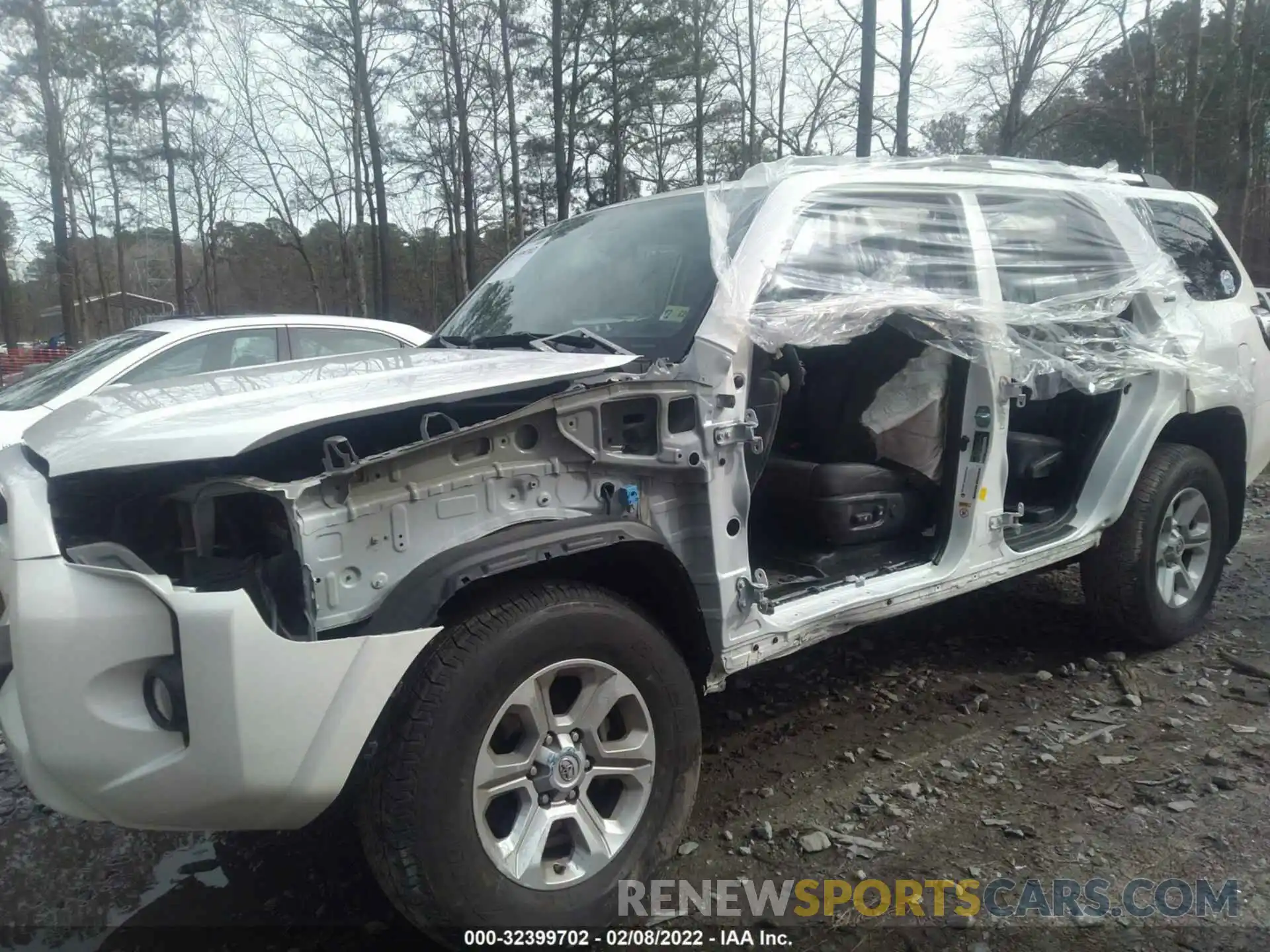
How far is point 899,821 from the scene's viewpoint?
9.35ft

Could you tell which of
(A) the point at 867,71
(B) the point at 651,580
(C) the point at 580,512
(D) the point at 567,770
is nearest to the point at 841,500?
(B) the point at 651,580

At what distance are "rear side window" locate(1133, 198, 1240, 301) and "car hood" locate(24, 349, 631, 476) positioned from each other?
3.09 metres

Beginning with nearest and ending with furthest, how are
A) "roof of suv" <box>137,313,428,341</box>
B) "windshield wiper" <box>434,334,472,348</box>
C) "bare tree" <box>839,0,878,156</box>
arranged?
"windshield wiper" <box>434,334,472,348</box>, "roof of suv" <box>137,313,428,341</box>, "bare tree" <box>839,0,878,156</box>

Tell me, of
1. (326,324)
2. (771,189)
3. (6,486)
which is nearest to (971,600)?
(771,189)

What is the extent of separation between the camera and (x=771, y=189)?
304 cm

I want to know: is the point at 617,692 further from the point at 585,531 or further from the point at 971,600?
the point at 971,600

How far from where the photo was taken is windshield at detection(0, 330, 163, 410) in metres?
5.81

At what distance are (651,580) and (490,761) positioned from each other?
2.24 ft

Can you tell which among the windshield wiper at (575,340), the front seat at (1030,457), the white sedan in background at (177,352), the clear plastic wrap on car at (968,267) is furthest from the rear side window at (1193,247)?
the white sedan in background at (177,352)

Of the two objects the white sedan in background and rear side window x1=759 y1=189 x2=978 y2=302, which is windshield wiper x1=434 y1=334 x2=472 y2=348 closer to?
rear side window x1=759 y1=189 x2=978 y2=302

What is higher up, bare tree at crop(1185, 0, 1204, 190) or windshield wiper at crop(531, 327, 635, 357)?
bare tree at crop(1185, 0, 1204, 190)

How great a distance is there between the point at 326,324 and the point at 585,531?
17.3ft

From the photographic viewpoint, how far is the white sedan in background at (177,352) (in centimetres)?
570

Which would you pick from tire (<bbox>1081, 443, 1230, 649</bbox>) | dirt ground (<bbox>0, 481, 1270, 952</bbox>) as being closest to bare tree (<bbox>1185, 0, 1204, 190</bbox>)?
tire (<bbox>1081, 443, 1230, 649</bbox>)
